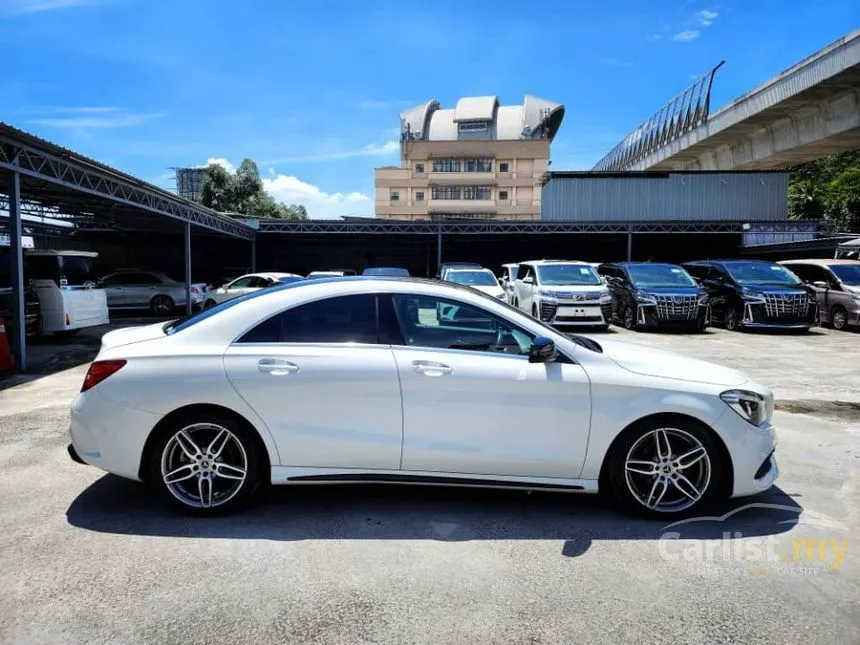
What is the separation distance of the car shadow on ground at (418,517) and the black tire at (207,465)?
0.34ft

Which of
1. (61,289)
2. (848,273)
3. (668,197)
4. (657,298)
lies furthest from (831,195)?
(61,289)

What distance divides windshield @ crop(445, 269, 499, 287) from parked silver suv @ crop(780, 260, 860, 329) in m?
8.29

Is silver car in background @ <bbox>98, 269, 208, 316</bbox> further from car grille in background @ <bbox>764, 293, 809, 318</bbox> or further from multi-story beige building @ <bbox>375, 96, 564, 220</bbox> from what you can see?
multi-story beige building @ <bbox>375, 96, 564, 220</bbox>

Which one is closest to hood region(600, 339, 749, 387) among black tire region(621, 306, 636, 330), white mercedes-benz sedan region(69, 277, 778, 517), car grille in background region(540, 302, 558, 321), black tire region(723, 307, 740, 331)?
white mercedes-benz sedan region(69, 277, 778, 517)

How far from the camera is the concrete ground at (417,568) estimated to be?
2.43 metres

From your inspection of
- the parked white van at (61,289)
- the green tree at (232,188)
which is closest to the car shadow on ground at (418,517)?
the parked white van at (61,289)

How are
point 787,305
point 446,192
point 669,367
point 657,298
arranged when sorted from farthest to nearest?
1. point 446,192
2. point 657,298
3. point 787,305
4. point 669,367

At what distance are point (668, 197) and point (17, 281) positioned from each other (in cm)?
2735

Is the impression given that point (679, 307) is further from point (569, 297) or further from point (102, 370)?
point (102, 370)

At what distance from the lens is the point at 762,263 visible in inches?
575

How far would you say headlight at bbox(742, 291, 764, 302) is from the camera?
13492 millimetres

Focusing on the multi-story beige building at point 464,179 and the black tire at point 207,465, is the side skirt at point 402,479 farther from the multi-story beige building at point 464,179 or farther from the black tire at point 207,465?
the multi-story beige building at point 464,179

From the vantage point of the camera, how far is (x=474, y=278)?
16078mm

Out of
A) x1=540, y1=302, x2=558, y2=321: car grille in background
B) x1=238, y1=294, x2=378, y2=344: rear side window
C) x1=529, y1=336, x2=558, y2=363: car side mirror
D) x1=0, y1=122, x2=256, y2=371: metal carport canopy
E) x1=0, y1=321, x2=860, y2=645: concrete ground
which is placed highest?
x1=0, y1=122, x2=256, y2=371: metal carport canopy
